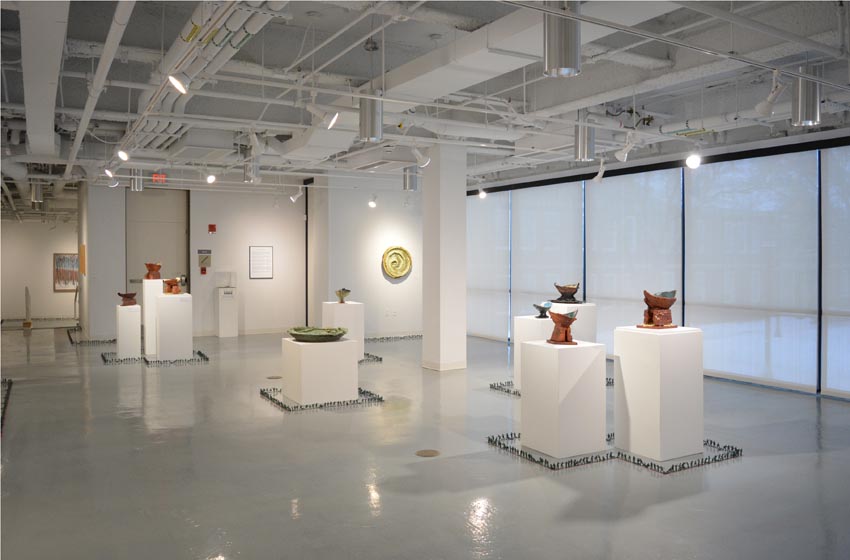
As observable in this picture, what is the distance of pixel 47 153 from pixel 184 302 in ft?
10.1

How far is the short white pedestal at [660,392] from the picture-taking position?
587cm

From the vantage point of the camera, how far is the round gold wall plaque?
50.3ft

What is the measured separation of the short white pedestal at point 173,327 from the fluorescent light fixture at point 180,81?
6502mm

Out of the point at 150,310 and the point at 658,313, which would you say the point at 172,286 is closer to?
the point at 150,310

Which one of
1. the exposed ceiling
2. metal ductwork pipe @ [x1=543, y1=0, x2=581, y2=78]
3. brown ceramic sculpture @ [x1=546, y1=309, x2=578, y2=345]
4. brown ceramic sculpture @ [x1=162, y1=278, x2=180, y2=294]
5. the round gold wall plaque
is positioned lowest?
brown ceramic sculpture @ [x1=546, y1=309, x2=578, y2=345]

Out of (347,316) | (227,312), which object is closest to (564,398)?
(347,316)

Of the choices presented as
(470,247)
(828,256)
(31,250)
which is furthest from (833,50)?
(31,250)

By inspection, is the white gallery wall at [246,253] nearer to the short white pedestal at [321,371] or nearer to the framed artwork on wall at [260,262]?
the framed artwork on wall at [260,262]

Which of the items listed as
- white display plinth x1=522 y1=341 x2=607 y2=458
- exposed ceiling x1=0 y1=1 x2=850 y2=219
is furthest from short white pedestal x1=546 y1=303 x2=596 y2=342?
white display plinth x1=522 y1=341 x2=607 y2=458

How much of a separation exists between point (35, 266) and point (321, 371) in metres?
17.2

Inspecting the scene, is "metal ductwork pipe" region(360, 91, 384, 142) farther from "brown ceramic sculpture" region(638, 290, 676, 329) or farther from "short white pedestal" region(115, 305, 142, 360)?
"short white pedestal" region(115, 305, 142, 360)

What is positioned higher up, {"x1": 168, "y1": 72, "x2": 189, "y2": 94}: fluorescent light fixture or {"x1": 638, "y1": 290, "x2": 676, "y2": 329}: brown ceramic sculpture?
{"x1": 168, "y1": 72, "x2": 189, "y2": 94}: fluorescent light fixture

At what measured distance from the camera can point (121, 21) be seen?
470 centimetres

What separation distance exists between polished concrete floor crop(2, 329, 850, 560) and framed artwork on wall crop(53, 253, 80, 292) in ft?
47.2
